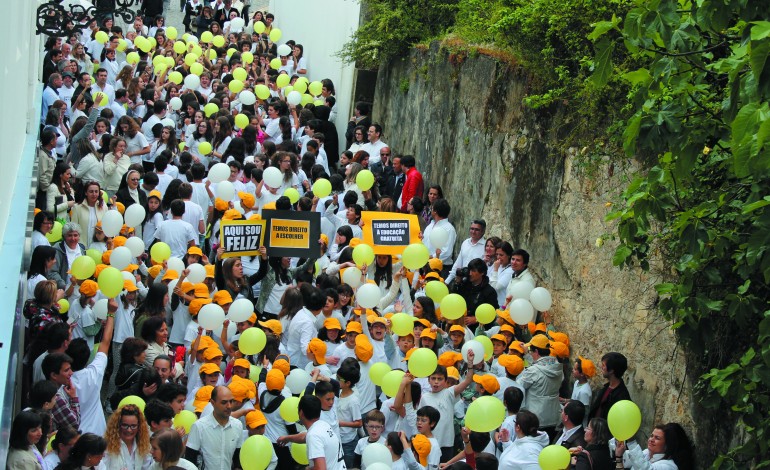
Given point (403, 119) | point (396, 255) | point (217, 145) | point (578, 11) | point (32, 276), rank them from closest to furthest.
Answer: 1. point (32, 276)
2. point (578, 11)
3. point (396, 255)
4. point (217, 145)
5. point (403, 119)

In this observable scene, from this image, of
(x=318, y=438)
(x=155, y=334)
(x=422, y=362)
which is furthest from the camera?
(x=155, y=334)

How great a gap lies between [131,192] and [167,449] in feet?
19.6

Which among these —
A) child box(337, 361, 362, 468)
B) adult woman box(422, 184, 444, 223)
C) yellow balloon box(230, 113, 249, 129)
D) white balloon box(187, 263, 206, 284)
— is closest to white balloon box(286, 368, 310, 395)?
child box(337, 361, 362, 468)

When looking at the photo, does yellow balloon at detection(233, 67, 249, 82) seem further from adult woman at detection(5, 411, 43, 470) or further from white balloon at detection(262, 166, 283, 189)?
adult woman at detection(5, 411, 43, 470)

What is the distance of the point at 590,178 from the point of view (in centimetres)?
1098

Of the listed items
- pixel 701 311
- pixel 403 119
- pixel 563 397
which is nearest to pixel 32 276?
pixel 563 397

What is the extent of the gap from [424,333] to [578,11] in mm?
3584

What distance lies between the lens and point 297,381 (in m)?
9.28

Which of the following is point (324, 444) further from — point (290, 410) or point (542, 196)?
point (542, 196)

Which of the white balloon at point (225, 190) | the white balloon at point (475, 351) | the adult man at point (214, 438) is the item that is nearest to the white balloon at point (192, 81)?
the white balloon at point (225, 190)

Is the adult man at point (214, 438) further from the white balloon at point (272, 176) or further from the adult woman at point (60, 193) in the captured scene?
the white balloon at point (272, 176)

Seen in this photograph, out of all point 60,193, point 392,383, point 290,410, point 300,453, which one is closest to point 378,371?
point 392,383

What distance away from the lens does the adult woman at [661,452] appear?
8508 millimetres

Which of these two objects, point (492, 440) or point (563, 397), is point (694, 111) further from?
point (563, 397)
